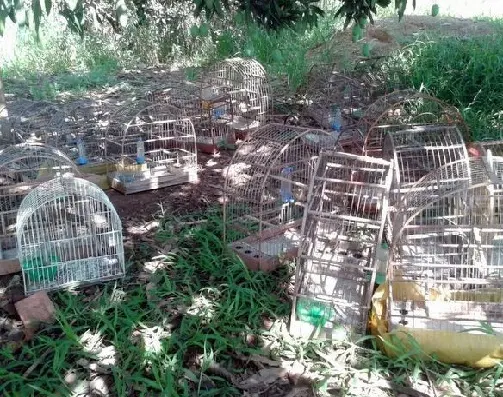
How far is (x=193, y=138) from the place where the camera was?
23.0 ft

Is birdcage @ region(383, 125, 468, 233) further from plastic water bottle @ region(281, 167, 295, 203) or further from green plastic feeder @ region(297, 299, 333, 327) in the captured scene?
green plastic feeder @ region(297, 299, 333, 327)

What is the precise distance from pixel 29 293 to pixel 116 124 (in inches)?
142

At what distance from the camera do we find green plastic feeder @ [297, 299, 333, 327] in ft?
13.0

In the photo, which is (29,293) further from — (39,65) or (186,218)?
(39,65)

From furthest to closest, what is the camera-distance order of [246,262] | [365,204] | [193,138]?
[193,138], [365,204], [246,262]

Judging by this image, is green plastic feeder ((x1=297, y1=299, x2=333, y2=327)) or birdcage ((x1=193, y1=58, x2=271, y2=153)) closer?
green plastic feeder ((x1=297, y1=299, x2=333, y2=327))

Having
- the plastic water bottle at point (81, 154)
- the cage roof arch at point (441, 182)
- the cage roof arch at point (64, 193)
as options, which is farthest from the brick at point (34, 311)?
the plastic water bottle at point (81, 154)

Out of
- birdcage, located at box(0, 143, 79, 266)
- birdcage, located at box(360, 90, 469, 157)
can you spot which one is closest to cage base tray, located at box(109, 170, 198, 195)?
birdcage, located at box(0, 143, 79, 266)

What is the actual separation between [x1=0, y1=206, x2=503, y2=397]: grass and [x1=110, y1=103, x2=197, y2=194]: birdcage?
2093 millimetres

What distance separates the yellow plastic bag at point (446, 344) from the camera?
3.57 metres

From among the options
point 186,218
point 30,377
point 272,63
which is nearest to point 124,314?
point 30,377

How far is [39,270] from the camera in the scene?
447 cm

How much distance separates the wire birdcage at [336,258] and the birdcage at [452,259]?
0.23 metres

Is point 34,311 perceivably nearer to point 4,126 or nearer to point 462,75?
point 4,126
